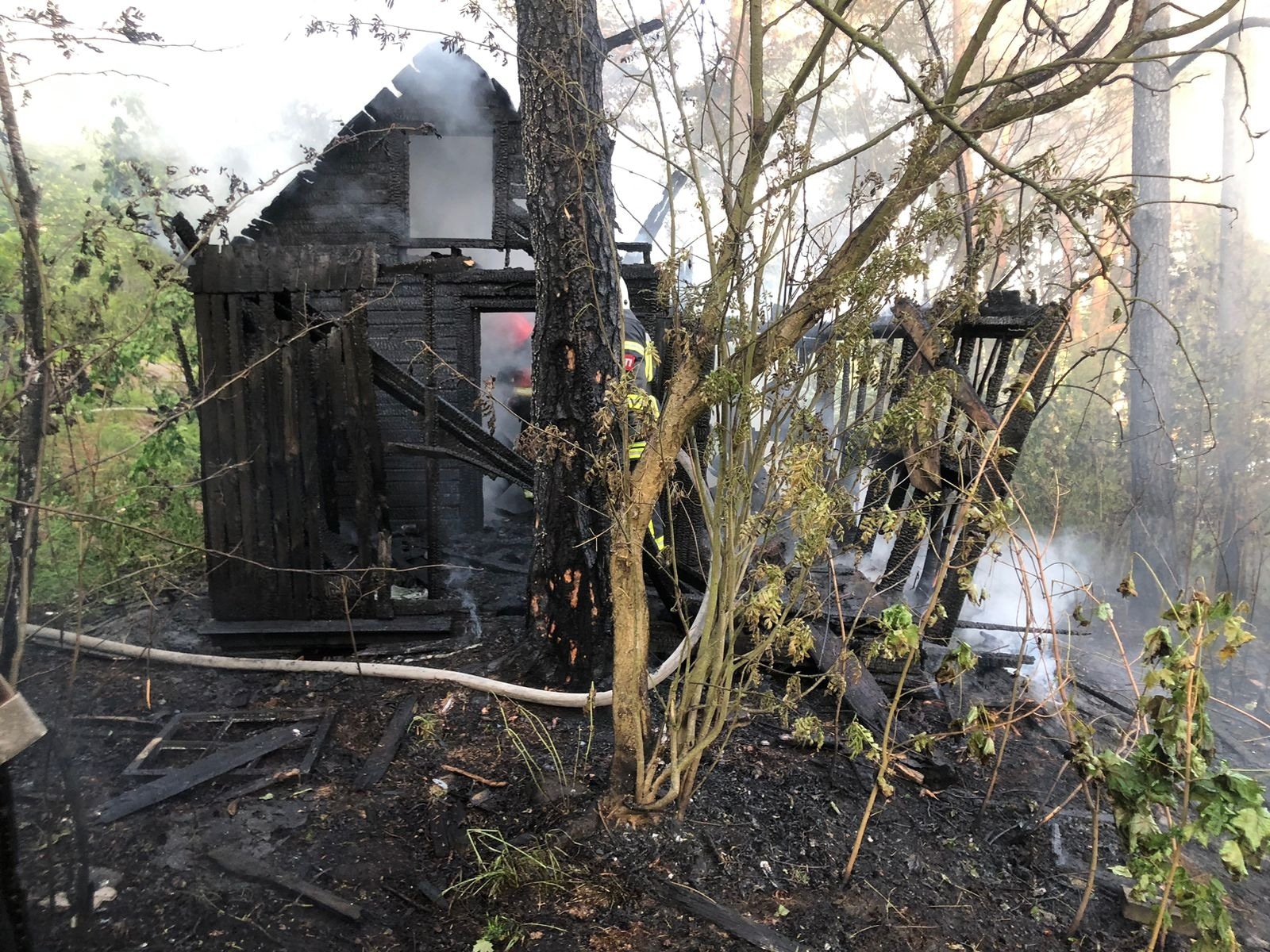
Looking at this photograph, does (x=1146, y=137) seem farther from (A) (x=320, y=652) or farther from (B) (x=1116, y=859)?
(A) (x=320, y=652)

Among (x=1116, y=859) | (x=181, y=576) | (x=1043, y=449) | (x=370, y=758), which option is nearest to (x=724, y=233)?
(x=370, y=758)

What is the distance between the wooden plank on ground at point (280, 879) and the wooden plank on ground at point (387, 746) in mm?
607

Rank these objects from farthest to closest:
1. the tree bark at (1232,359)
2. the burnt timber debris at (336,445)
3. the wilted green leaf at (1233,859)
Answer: the tree bark at (1232,359)
the burnt timber debris at (336,445)
the wilted green leaf at (1233,859)

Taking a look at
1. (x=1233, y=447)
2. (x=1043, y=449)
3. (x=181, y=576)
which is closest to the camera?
(x=181, y=576)

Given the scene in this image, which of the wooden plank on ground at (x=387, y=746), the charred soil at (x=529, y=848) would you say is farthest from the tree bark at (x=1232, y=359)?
the wooden plank on ground at (x=387, y=746)

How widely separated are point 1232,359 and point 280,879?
35.5 ft

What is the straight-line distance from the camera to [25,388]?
2.62 metres

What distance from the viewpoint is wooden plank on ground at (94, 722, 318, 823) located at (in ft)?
10.5

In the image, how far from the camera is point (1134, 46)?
89.8 inches

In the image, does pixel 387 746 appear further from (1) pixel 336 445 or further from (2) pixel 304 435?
(1) pixel 336 445

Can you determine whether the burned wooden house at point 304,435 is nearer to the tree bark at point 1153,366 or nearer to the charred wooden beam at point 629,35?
the charred wooden beam at point 629,35

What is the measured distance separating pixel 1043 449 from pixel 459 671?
7924 mm

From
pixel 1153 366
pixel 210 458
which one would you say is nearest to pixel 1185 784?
pixel 210 458

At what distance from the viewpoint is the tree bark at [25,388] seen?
267 centimetres
